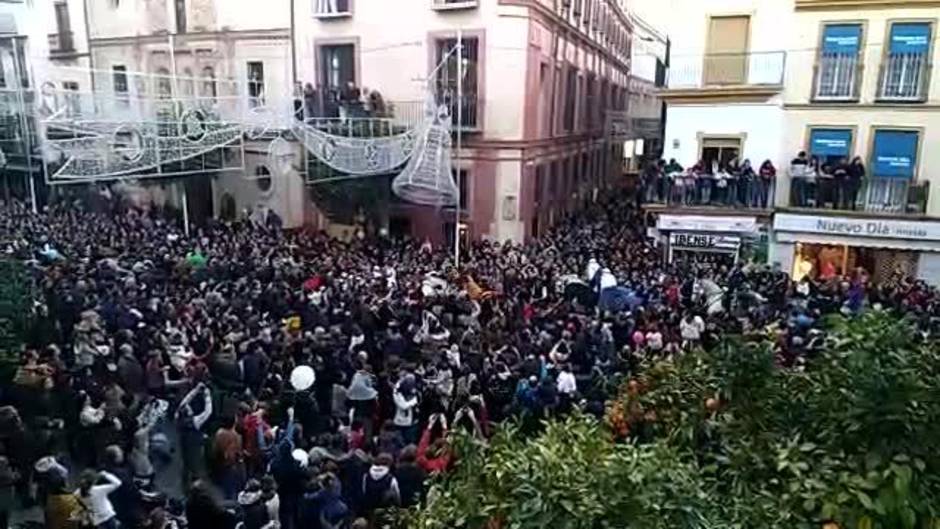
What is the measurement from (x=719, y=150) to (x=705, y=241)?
7.50 ft

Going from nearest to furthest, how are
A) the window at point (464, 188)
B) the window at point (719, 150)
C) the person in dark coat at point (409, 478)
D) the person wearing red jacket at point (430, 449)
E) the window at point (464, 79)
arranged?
the person wearing red jacket at point (430, 449) → the person in dark coat at point (409, 478) → the window at point (719, 150) → the window at point (464, 79) → the window at point (464, 188)

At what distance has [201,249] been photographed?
659 inches

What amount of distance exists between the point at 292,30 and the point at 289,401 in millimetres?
17234

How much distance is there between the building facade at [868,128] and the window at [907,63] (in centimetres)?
2

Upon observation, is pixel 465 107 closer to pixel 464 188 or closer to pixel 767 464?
pixel 464 188

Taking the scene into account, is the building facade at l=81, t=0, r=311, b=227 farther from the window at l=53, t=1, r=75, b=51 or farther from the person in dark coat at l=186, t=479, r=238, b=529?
the person in dark coat at l=186, t=479, r=238, b=529

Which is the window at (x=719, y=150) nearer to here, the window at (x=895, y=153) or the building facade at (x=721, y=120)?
the building facade at (x=721, y=120)

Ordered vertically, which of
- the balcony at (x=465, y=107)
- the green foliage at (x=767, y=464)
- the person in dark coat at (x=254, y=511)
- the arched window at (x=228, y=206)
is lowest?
the arched window at (x=228, y=206)

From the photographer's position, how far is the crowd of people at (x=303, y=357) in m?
7.18

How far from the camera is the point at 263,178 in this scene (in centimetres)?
2430

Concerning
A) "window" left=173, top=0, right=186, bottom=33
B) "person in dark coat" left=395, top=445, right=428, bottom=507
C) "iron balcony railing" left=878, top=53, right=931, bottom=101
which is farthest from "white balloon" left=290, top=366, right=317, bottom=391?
"window" left=173, top=0, right=186, bottom=33

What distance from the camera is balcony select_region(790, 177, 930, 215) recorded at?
17.7 meters

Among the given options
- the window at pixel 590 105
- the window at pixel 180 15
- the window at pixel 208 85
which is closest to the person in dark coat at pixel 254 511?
the window at pixel 208 85

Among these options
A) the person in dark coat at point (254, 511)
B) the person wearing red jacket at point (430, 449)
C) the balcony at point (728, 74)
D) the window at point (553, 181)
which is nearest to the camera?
the person in dark coat at point (254, 511)
